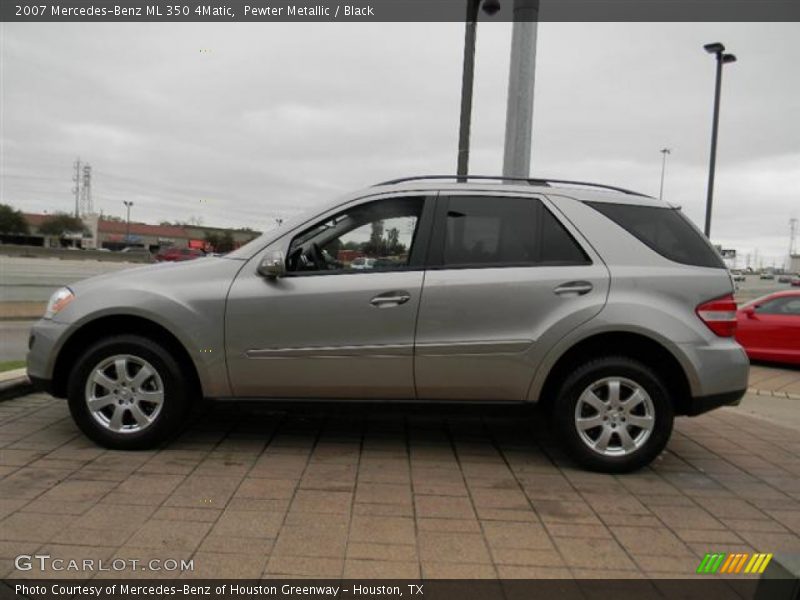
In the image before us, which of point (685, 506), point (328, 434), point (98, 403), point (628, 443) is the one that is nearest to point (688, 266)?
point (628, 443)

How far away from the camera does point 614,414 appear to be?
4133 mm

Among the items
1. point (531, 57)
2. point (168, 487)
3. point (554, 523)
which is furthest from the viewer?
point (531, 57)

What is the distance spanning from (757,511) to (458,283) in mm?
2193

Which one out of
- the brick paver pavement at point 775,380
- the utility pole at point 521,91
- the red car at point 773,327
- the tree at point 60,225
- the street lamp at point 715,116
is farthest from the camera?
the tree at point 60,225

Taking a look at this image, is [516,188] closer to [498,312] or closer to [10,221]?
[498,312]

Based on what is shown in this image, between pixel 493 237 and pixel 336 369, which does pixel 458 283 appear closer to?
pixel 493 237

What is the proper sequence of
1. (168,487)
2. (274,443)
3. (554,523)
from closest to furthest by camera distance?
(554,523) → (168,487) → (274,443)

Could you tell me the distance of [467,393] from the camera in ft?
13.8

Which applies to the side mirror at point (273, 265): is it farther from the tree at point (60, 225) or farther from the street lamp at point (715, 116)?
the tree at point (60, 225)

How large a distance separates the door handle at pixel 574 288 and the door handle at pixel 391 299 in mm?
955

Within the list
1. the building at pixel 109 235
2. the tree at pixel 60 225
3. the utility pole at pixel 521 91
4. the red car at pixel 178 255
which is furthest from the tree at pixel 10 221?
the utility pole at pixel 521 91

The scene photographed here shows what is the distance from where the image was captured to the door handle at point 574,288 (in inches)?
163
